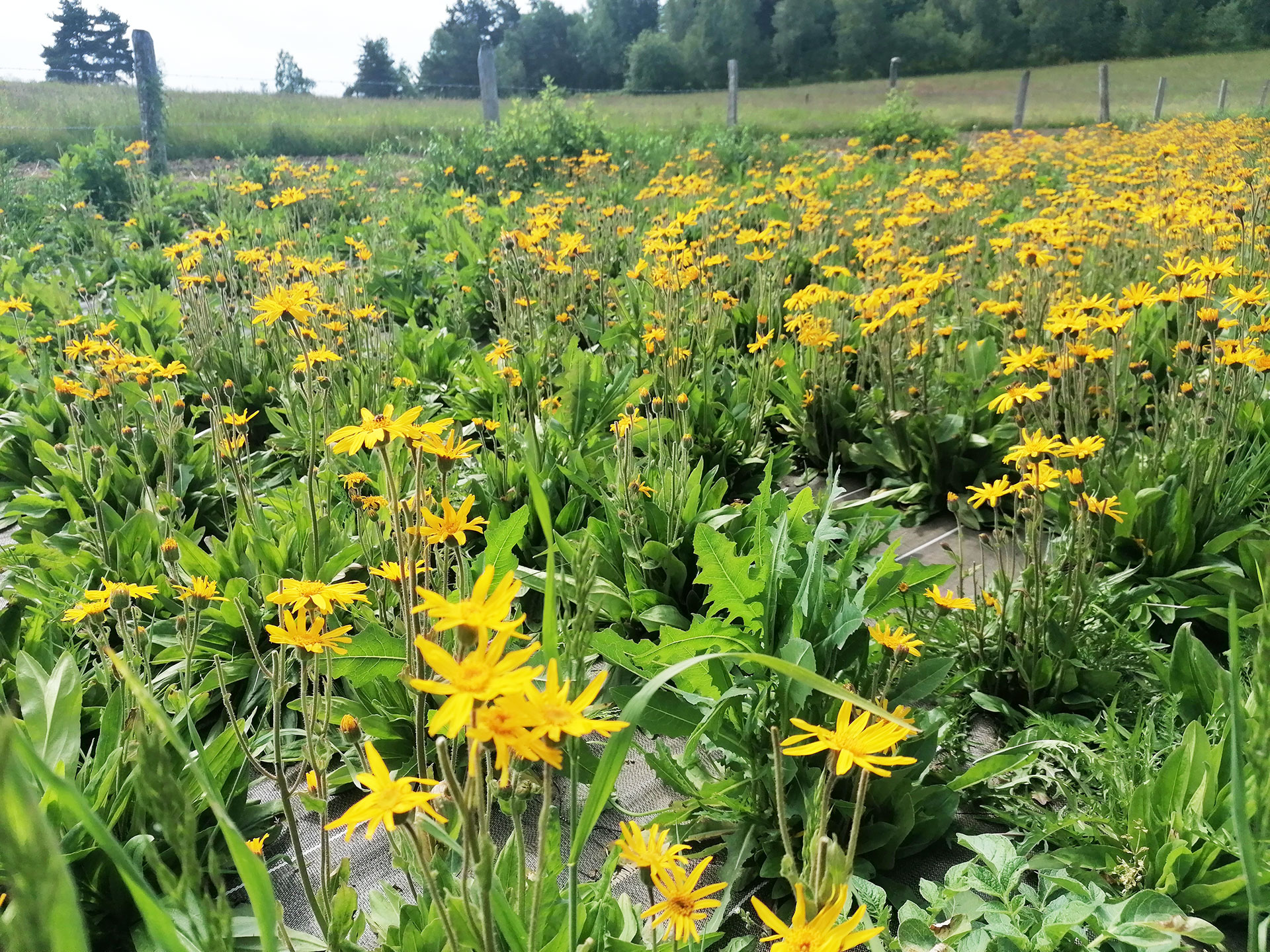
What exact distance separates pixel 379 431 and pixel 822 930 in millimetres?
756

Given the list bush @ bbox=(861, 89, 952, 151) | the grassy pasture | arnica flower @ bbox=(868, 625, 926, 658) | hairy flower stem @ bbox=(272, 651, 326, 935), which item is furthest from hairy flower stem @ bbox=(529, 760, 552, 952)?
bush @ bbox=(861, 89, 952, 151)

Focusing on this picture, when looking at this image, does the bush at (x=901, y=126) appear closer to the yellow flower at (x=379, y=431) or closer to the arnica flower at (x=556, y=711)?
the yellow flower at (x=379, y=431)

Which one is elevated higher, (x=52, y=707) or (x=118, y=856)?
(x=118, y=856)

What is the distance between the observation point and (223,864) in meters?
1.63

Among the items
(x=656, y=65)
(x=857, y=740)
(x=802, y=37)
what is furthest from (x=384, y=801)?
(x=656, y=65)

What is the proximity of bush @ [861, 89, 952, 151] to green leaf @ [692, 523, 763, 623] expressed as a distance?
1185 cm

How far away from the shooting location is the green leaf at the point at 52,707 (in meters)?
1.59

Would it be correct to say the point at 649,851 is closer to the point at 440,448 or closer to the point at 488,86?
the point at 440,448

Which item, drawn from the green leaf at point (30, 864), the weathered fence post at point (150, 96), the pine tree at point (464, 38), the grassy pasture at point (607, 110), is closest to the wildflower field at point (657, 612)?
the green leaf at point (30, 864)

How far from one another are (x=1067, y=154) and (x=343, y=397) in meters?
7.73

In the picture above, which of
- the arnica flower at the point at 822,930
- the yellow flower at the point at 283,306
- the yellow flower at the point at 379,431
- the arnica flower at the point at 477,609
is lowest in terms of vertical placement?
the arnica flower at the point at 822,930

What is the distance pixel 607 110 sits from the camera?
17531mm

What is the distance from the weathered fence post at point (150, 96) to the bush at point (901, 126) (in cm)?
933

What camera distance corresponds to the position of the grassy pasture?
11.8m
